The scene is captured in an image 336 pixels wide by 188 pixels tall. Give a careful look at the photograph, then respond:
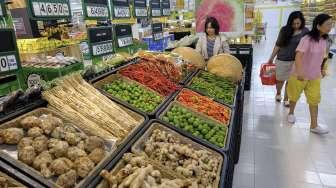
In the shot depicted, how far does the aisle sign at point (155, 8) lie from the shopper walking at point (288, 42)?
2552 millimetres

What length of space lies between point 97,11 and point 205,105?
183cm

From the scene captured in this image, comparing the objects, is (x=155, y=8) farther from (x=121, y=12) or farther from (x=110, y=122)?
(x=110, y=122)

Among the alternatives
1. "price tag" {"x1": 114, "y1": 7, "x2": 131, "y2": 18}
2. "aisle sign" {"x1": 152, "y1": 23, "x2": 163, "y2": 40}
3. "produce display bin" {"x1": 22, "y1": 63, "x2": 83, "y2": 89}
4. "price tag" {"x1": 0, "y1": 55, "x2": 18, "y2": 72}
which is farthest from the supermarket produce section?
"aisle sign" {"x1": 152, "y1": 23, "x2": 163, "y2": 40}

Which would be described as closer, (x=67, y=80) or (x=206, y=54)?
(x=67, y=80)

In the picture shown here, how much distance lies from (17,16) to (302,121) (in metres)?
5.12

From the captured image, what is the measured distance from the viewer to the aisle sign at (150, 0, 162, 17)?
5831 millimetres

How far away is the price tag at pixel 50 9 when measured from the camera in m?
2.66

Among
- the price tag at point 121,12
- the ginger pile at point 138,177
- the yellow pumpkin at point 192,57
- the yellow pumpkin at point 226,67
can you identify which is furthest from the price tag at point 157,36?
the ginger pile at point 138,177

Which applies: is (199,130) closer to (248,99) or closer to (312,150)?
(312,150)

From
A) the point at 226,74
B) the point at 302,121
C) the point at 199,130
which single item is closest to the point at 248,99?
the point at 302,121

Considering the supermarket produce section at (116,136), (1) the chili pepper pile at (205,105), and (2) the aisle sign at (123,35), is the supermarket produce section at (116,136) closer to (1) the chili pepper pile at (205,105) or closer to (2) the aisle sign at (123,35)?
(1) the chili pepper pile at (205,105)

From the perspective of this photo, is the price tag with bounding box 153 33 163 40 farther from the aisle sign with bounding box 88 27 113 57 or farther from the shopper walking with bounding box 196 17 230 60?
the aisle sign with bounding box 88 27 113 57

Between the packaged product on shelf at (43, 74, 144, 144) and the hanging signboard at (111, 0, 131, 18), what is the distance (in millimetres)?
2007

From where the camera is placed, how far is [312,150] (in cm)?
399
